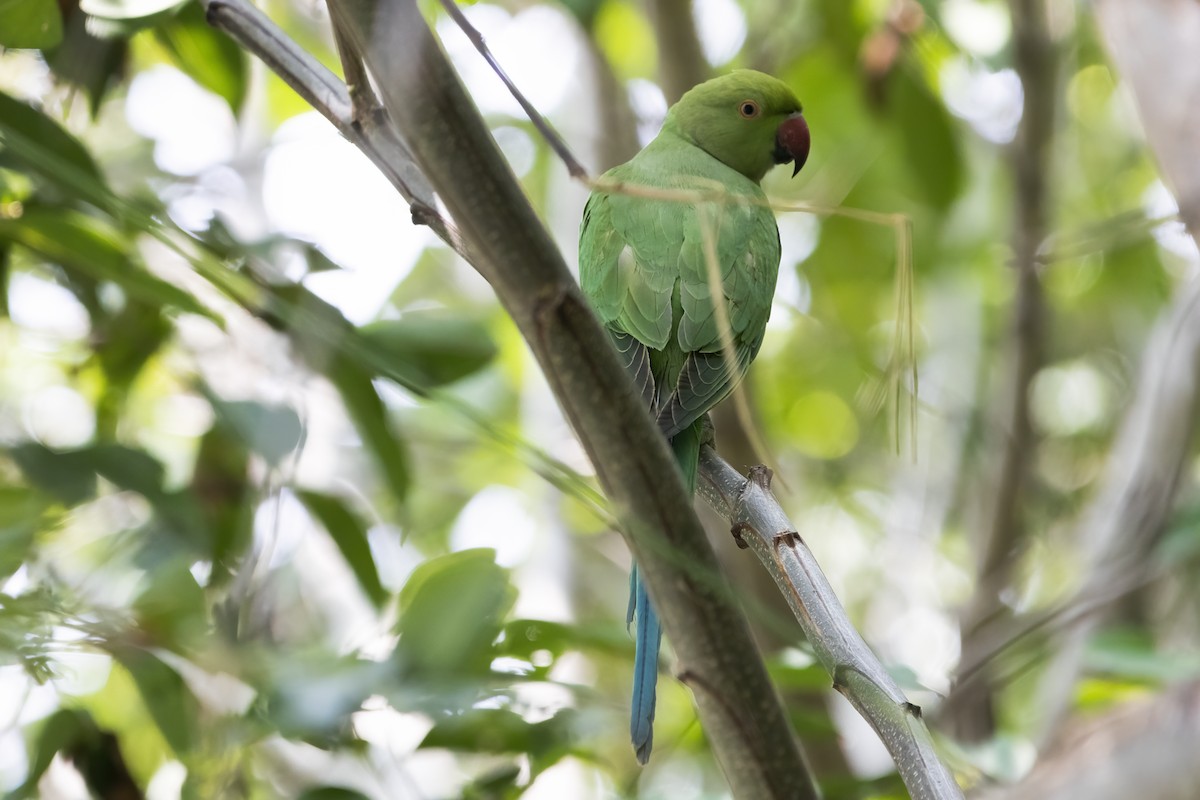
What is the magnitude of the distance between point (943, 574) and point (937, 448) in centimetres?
69

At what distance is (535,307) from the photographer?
730mm

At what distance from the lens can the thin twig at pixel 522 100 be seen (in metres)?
0.87

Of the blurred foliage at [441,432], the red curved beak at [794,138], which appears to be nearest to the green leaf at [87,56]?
the blurred foliage at [441,432]

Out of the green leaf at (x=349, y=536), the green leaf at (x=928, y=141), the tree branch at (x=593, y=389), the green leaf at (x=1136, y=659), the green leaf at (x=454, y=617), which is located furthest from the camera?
the green leaf at (x=928, y=141)

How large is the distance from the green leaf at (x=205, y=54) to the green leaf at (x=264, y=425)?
22.1 inches

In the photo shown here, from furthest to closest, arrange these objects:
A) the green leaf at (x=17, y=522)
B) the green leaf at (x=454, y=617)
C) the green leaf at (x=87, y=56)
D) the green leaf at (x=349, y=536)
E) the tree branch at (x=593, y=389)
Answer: the green leaf at (x=349, y=536), the green leaf at (x=87, y=56), the green leaf at (x=454, y=617), the green leaf at (x=17, y=522), the tree branch at (x=593, y=389)

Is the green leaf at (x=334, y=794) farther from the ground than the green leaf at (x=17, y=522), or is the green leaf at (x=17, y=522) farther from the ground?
the green leaf at (x=17, y=522)

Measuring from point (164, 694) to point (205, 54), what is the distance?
1.01 m

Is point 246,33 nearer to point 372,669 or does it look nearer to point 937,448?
point 372,669

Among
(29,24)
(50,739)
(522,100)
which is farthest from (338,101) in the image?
(50,739)

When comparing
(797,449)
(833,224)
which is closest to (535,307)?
(833,224)

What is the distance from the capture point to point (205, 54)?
1837 millimetres

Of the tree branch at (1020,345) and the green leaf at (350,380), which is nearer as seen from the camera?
the green leaf at (350,380)

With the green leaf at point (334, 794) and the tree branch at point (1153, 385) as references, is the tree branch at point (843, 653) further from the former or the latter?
the tree branch at point (1153, 385)
